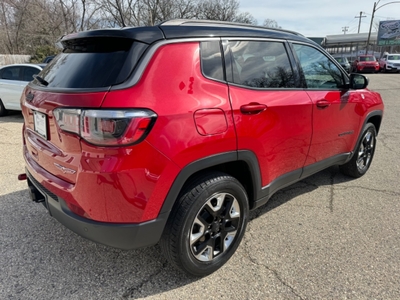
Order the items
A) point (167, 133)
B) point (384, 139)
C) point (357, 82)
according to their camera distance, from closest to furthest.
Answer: point (167, 133), point (357, 82), point (384, 139)

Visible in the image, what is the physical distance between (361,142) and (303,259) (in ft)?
7.27

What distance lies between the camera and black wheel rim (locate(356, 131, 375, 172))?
13.8 ft

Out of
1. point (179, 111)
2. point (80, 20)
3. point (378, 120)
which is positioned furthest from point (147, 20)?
point (179, 111)

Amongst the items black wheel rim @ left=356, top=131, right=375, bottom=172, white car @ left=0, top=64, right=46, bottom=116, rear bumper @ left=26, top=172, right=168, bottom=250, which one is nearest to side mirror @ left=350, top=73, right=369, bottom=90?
black wheel rim @ left=356, top=131, right=375, bottom=172

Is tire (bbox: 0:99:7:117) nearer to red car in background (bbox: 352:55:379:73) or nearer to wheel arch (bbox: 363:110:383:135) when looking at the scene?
wheel arch (bbox: 363:110:383:135)

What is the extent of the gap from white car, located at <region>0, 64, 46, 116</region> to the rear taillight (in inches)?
287

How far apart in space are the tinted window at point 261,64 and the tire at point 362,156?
1.83 metres

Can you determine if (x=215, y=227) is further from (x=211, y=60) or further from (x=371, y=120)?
(x=371, y=120)

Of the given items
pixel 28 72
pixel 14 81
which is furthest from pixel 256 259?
pixel 14 81

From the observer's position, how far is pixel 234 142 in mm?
2244

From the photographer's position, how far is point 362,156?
431cm

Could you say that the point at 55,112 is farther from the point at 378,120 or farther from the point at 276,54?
the point at 378,120

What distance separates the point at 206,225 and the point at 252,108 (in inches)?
37.2

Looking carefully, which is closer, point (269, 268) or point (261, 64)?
point (269, 268)
